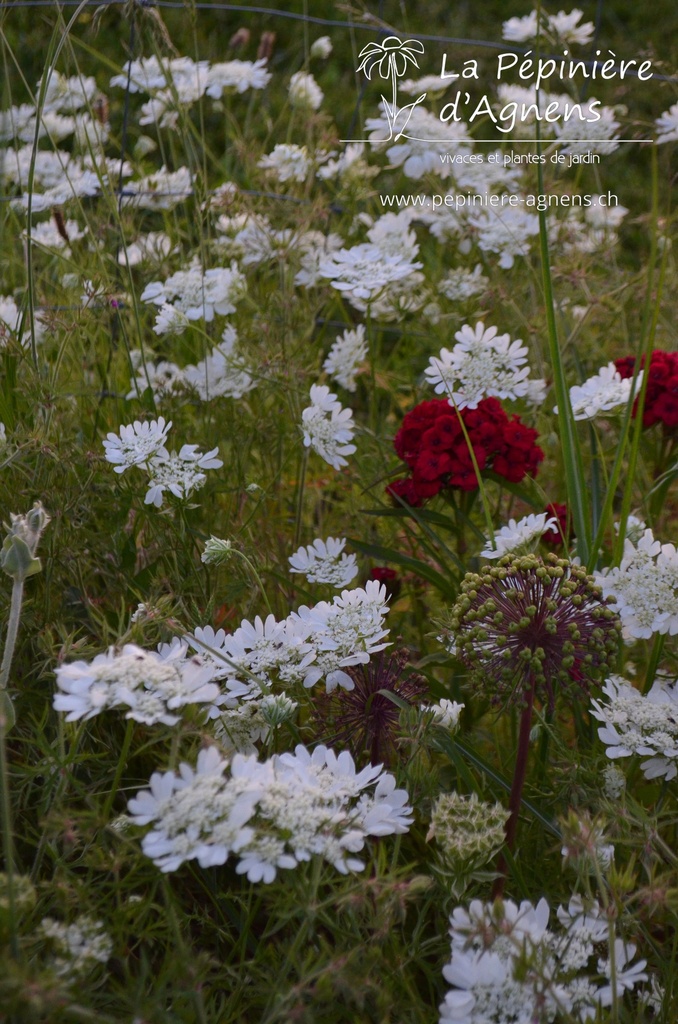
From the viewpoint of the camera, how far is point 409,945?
1.15 meters

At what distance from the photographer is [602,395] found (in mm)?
1688

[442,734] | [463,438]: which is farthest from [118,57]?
[442,734]

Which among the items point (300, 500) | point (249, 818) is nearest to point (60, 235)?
point (300, 500)

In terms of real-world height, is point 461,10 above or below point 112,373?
above

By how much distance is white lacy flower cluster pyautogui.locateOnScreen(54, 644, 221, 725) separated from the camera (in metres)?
0.97

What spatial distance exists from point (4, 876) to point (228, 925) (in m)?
0.36

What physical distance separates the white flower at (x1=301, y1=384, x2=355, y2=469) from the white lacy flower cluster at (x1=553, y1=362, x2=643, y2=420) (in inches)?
15.7

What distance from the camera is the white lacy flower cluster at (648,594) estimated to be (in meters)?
1.37

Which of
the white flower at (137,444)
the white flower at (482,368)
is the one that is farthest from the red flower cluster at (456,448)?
the white flower at (137,444)

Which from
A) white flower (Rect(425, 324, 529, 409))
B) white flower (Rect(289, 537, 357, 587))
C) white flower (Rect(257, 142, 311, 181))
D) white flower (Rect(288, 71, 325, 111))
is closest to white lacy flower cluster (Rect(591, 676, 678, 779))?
white flower (Rect(289, 537, 357, 587))

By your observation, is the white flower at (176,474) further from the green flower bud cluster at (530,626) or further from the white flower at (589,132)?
the white flower at (589,132)

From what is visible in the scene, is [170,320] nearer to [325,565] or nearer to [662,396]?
[325,565]

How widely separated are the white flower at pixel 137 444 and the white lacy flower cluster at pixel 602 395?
2.33 feet

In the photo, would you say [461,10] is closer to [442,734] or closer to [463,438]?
[463,438]
